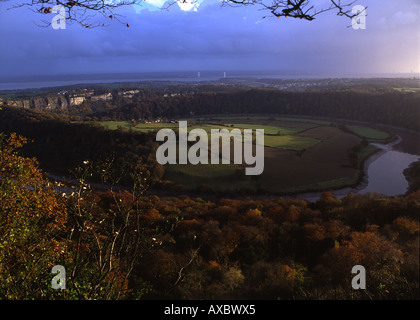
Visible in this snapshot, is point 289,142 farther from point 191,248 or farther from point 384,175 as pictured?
point 191,248

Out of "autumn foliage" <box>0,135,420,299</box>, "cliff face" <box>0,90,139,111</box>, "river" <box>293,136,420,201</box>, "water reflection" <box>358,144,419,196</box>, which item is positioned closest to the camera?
"autumn foliage" <box>0,135,420,299</box>

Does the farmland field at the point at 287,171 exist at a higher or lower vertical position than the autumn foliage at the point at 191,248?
lower

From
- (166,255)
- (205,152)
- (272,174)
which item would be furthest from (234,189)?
(166,255)

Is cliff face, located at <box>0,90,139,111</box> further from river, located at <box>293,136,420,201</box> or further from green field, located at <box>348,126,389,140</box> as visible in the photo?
green field, located at <box>348,126,389,140</box>

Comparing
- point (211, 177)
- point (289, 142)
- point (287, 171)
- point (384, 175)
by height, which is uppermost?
point (289, 142)

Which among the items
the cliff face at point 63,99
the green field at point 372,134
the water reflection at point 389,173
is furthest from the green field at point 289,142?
the cliff face at point 63,99

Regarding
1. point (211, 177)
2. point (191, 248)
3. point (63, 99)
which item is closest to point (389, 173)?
point (211, 177)

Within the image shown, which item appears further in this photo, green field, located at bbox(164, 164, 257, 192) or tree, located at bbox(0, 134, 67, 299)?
green field, located at bbox(164, 164, 257, 192)

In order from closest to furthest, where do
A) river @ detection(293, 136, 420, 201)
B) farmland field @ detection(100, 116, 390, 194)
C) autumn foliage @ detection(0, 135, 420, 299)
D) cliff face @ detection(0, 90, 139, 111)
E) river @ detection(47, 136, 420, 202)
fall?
1. autumn foliage @ detection(0, 135, 420, 299)
2. river @ detection(47, 136, 420, 202)
3. river @ detection(293, 136, 420, 201)
4. farmland field @ detection(100, 116, 390, 194)
5. cliff face @ detection(0, 90, 139, 111)

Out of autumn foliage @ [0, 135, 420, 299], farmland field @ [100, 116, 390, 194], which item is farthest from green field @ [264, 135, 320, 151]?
autumn foliage @ [0, 135, 420, 299]

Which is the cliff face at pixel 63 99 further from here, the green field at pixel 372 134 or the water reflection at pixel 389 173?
the green field at pixel 372 134
